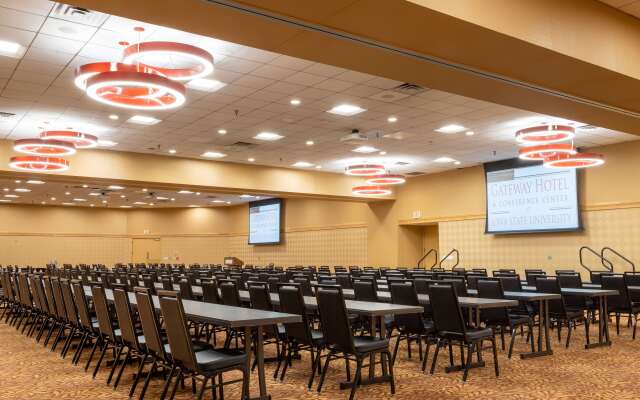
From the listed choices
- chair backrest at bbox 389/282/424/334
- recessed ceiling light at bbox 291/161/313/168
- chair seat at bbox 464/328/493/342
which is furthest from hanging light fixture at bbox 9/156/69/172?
chair seat at bbox 464/328/493/342

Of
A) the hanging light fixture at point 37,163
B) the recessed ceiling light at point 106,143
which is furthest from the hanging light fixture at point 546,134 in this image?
the hanging light fixture at point 37,163

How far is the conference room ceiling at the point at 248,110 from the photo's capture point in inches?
302

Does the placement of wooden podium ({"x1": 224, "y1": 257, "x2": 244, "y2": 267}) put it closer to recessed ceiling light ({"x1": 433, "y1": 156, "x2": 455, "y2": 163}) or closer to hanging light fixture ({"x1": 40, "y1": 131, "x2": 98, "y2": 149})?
recessed ceiling light ({"x1": 433, "y1": 156, "x2": 455, "y2": 163})

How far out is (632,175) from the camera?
47.6 feet

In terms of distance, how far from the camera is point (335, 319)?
5168mm

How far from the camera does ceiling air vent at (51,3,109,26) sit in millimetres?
6641

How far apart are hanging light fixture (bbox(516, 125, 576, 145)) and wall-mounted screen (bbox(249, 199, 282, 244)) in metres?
16.8

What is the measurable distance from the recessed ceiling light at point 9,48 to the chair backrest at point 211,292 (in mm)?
4229

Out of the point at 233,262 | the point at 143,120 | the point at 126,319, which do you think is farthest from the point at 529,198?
the point at 233,262

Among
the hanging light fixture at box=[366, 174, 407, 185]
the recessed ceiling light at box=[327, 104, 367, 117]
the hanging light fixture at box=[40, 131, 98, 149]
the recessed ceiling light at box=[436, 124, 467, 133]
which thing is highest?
the recessed ceiling light at box=[327, 104, 367, 117]

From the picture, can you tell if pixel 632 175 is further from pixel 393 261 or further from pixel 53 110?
pixel 53 110

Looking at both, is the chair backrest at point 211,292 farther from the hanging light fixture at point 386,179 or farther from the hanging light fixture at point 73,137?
the hanging light fixture at point 386,179

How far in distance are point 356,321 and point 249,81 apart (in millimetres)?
4618

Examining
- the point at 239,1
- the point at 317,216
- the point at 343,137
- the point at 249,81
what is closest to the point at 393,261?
the point at 317,216
